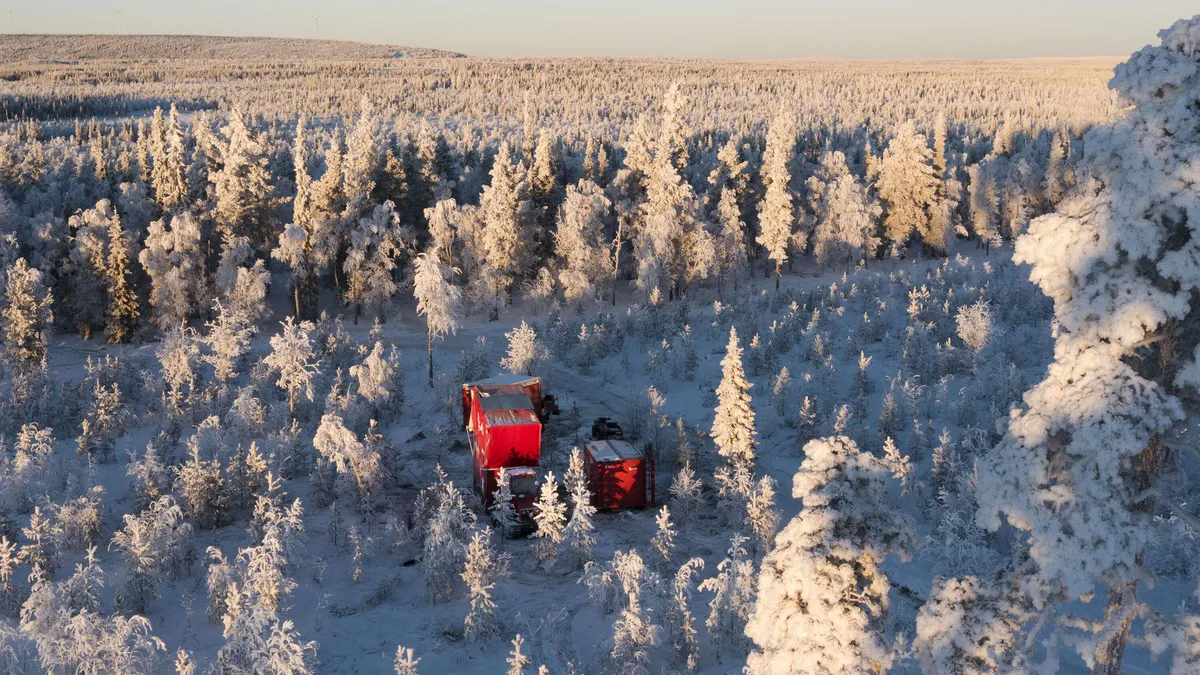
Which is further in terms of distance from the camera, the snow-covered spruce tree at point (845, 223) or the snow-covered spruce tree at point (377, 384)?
the snow-covered spruce tree at point (845, 223)

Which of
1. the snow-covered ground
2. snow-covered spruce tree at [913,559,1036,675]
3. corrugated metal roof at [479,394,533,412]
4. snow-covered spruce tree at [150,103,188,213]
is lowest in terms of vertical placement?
the snow-covered ground

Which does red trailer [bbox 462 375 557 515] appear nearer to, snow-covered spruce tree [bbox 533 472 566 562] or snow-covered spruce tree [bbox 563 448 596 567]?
snow-covered spruce tree [bbox 533 472 566 562]

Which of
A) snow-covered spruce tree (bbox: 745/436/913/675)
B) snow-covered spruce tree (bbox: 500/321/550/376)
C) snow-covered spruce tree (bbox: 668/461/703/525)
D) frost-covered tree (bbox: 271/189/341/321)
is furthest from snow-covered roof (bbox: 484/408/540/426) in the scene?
frost-covered tree (bbox: 271/189/341/321)

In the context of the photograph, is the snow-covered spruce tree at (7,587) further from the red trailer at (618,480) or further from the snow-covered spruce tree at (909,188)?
the snow-covered spruce tree at (909,188)

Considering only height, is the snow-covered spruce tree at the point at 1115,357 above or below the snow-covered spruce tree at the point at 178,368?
above

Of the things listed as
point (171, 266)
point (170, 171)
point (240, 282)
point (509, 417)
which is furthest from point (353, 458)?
point (170, 171)

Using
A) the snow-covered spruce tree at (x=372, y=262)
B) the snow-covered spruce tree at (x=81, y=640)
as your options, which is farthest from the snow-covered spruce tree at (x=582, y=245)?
the snow-covered spruce tree at (x=81, y=640)
